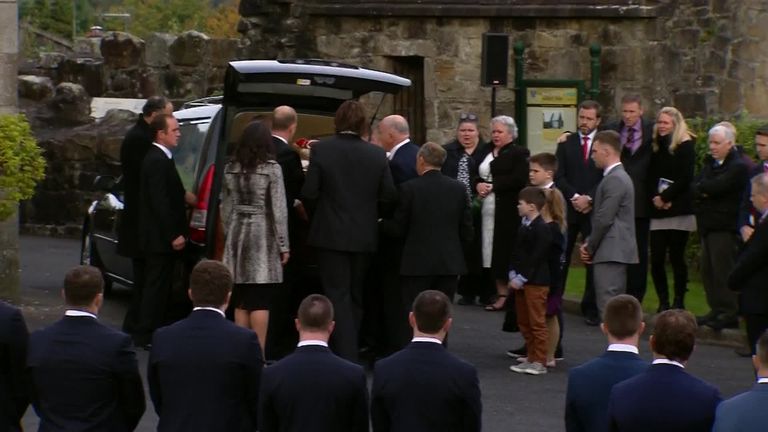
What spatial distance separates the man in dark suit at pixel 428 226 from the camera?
11.5 meters

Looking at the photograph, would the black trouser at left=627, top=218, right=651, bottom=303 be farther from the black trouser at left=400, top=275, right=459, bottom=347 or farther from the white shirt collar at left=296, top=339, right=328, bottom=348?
the white shirt collar at left=296, top=339, right=328, bottom=348

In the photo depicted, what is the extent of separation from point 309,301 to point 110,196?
779 cm

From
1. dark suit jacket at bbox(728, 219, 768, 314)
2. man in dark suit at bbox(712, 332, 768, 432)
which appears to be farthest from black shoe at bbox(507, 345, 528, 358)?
man in dark suit at bbox(712, 332, 768, 432)

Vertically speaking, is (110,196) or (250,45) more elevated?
(250,45)

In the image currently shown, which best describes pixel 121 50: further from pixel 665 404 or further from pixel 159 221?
pixel 665 404

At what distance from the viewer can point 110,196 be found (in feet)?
48.5

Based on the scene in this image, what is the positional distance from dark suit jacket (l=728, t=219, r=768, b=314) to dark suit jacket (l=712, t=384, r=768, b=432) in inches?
167

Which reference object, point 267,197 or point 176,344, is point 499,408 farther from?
point 176,344

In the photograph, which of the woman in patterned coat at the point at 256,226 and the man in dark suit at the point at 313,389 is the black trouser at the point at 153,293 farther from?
the man in dark suit at the point at 313,389

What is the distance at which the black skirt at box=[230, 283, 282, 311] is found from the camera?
11.3m

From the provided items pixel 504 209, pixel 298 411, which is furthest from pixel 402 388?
pixel 504 209

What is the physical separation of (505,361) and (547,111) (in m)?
8.65

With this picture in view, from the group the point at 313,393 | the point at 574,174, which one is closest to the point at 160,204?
the point at 574,174

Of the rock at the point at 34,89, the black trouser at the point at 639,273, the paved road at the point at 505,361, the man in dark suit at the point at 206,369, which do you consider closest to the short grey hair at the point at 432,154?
the paved road at the point at 505,361
